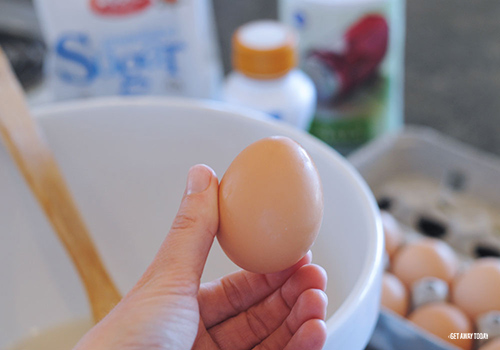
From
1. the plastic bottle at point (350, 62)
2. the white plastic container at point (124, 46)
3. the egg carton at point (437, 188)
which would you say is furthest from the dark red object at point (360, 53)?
the white plastic container at point (124, 46)

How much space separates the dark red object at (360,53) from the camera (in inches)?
34.5

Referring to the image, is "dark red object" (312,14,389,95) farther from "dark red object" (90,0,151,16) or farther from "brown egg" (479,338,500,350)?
"brown egg" (479,338,500,350)

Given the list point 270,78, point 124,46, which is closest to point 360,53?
point 270,78

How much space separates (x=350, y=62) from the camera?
2.94 feet

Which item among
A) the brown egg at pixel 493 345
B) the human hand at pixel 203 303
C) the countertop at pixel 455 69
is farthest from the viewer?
the countertop at pixel 455 69

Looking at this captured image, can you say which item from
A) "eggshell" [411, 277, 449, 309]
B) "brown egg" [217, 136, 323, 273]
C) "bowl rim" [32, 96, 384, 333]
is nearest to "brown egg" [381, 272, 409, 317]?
"eggshell" [411, 277, 449, 309]

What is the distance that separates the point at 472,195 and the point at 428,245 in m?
0.17

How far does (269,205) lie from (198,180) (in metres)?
0.06

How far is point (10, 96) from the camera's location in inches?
25.7

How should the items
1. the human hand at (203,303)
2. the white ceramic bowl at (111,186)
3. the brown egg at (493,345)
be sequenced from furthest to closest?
the white ceramic bowl at (111,186), the brown egg at (493,345), the human hand at (203,303)

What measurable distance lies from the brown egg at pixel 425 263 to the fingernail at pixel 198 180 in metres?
0.40

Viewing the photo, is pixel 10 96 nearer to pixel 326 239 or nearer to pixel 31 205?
pixel 31 205

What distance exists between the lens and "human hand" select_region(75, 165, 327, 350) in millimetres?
339

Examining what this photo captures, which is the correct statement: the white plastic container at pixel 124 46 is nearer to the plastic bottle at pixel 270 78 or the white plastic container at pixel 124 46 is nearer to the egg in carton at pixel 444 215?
the plastic bottle at pixel 270 78
